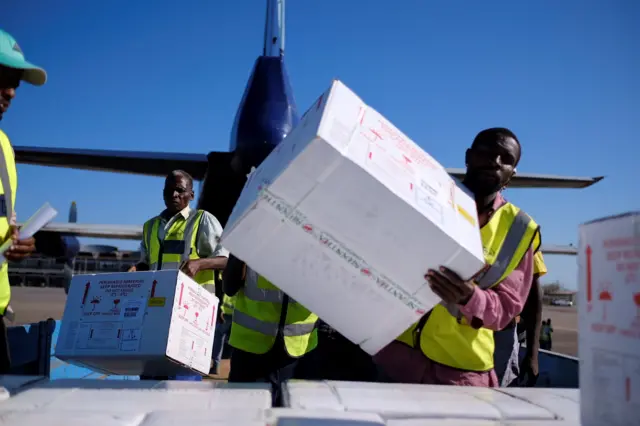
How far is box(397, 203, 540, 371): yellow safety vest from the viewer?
179 cm

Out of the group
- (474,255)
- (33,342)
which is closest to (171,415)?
(474,255)

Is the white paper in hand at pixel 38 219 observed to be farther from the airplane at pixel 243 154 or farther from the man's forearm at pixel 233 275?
the airplane at pixel 243 154

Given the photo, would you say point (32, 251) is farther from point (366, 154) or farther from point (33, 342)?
point (366, 154)

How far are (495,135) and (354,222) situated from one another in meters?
0.93

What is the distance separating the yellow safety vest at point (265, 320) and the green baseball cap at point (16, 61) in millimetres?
1251

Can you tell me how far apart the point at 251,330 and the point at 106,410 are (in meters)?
1.47

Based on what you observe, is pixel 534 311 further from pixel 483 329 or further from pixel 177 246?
pixel 177 246

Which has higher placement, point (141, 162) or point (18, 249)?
point (141, 162)

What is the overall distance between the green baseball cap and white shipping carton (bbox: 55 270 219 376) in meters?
0.75

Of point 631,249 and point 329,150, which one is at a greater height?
point 329,150

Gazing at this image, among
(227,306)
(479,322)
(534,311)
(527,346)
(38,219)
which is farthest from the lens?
(227,306)

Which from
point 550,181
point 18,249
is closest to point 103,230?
point 550,181

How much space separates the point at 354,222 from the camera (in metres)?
1.28

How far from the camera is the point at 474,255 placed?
1.30 m
